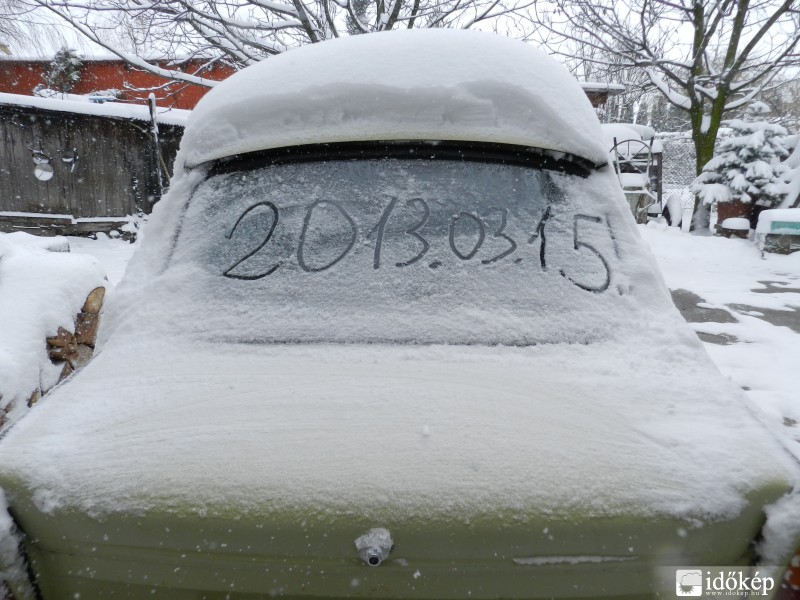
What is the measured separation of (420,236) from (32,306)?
2.50 metres

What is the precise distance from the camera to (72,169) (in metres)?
9.67

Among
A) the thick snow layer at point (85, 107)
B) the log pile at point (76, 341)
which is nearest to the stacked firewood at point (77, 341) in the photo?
the log pile at point (76, 341)

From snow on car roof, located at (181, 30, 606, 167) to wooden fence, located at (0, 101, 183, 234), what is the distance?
8259 mm

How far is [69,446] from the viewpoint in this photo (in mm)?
1036

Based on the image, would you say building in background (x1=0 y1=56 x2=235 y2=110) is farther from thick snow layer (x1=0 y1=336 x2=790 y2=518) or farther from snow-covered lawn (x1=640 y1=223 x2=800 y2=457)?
thick snow layer (x1=0 y1=336 x2=790 y2=518)

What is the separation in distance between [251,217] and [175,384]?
0.63 meters

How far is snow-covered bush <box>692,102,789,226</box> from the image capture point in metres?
10.0

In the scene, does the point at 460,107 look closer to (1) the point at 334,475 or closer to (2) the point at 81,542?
(1) the point at 334,475

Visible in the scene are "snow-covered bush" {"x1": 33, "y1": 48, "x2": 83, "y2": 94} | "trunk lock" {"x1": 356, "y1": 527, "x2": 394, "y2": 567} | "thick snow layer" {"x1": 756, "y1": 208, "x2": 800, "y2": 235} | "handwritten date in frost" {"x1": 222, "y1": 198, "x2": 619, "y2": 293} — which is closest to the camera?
"trunk lock" {"x1": 356, "y1": 527, "x2": 394, "y2": 567}

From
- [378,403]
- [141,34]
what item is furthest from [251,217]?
[141,34]

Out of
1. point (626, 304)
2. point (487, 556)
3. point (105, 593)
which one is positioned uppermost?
point (626, 304)

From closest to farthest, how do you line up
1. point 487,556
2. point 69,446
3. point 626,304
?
point 487,556, point 69,446, point 626,304

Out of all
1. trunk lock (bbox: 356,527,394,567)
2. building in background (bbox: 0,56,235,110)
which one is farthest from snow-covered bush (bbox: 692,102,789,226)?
building in background (bbox: 0,56,235,110)

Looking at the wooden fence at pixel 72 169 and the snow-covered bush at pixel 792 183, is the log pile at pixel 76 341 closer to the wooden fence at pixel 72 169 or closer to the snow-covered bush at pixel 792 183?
the wooden fence at pixel 72 169
